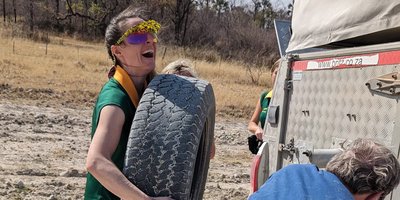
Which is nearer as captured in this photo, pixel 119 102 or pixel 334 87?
pixel 119 102

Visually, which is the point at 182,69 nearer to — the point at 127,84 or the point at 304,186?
the point at 127,84

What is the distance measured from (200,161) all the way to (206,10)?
46.6 metres

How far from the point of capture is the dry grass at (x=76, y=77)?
14.9m

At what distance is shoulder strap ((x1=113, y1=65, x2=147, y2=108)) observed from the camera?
252 cm

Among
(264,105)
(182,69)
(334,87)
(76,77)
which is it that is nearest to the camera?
(334,87)

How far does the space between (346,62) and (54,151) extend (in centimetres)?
647

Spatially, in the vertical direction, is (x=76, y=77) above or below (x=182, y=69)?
below

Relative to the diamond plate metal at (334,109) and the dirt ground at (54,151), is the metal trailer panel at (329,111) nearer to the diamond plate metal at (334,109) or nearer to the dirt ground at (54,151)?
the diamond plate metal at (334,109)

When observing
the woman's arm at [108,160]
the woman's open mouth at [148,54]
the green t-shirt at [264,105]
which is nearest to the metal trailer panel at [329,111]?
the green t-shirt at [264,105]

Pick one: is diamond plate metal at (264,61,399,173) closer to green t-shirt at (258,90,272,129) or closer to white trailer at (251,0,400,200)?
white trailer at (251,0,400,200)

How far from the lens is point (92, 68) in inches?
834

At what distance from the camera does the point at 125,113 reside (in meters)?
2.44

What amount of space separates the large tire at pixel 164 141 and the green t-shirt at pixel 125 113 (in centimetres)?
8

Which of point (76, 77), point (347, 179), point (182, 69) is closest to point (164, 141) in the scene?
point (347, 179)
